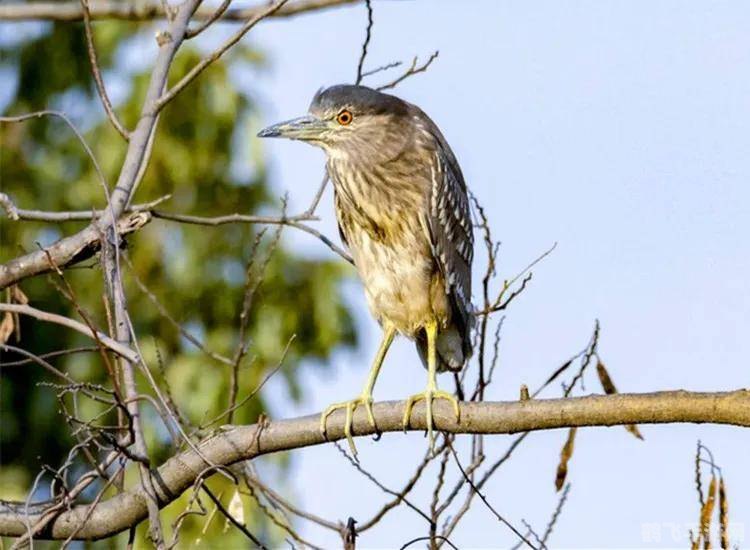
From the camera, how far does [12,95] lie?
31.4 ft

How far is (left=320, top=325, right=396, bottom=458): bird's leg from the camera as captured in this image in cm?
334

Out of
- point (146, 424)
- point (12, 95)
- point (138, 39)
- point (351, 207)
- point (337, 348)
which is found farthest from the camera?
point (12, 95)

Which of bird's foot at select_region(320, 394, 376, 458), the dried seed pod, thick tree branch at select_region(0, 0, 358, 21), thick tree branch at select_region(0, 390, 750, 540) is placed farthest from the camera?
thick tree branch at select_region(0, 0, 358, 21)

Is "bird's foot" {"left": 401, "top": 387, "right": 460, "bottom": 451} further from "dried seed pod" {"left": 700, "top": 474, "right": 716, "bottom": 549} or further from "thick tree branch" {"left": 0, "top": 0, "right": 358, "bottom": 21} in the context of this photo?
"thick tree branch" {"left": 0, "top": 0, "right": 358, "bottom": 21}

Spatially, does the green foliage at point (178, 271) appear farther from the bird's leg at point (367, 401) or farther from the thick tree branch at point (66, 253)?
the thick tree branch at point (66, 253)

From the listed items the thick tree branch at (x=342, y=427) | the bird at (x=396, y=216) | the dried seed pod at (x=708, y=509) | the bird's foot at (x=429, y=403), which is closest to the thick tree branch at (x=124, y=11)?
the bird at (x=396, y=216)

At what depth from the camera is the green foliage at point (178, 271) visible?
7551 millimetres

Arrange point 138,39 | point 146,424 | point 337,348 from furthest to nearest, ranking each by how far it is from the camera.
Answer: point 138,39 → point 337,348 → point 146,424

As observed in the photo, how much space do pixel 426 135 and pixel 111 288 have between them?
60.6 inches

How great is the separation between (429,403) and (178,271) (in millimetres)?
4771

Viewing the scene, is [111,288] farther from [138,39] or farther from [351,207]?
[138,39]

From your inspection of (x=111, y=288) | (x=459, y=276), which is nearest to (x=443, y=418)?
(x=111, y=288)

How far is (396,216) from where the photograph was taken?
4.21 metres

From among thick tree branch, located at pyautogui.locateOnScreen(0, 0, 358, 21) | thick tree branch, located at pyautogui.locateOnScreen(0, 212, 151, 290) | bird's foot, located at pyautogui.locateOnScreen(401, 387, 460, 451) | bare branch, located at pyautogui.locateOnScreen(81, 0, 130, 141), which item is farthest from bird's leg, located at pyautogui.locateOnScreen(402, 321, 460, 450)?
thick tree branch, located at pyautogui.locateOnScreen(0, 0, 358, 21)
